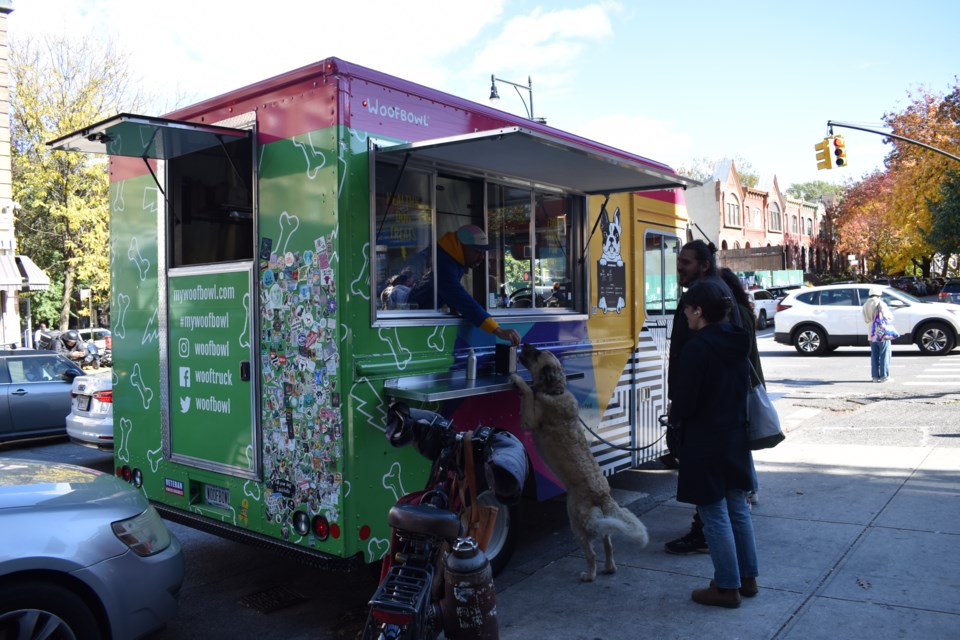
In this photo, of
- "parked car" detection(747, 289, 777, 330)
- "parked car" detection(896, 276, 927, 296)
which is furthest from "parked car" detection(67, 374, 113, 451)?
"parked car" detection(896, 276, 927, 296)

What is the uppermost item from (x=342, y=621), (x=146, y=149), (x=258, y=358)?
(x=146, y=149)

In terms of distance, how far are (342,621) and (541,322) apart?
242cm

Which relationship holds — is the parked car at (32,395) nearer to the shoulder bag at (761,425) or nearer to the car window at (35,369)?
the car window at (35,369)

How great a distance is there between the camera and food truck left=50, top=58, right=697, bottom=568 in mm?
4016

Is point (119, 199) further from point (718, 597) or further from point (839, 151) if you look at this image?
point (839, 151)

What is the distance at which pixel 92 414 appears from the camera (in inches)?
324

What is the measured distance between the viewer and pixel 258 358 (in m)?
4.38

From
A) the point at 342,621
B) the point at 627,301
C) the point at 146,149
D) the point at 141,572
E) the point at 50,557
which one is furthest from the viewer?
the point at 627,301

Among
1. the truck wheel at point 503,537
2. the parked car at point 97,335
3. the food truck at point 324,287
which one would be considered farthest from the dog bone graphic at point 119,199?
the parked car at point 97,335

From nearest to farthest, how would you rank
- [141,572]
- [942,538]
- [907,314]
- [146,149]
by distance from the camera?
[141,572] < [146,149] < [942,538] < [907,314]

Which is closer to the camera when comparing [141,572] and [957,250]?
[141,572]

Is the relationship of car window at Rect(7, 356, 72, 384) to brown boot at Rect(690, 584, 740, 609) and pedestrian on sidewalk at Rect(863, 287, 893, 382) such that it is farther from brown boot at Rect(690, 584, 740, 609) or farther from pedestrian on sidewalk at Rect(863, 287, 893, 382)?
pedestrian on sidewalk at Rect(863, 287, 893, 382)

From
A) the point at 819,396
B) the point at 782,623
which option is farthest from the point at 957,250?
the point at 782,623

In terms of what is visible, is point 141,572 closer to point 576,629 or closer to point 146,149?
point 576,629
